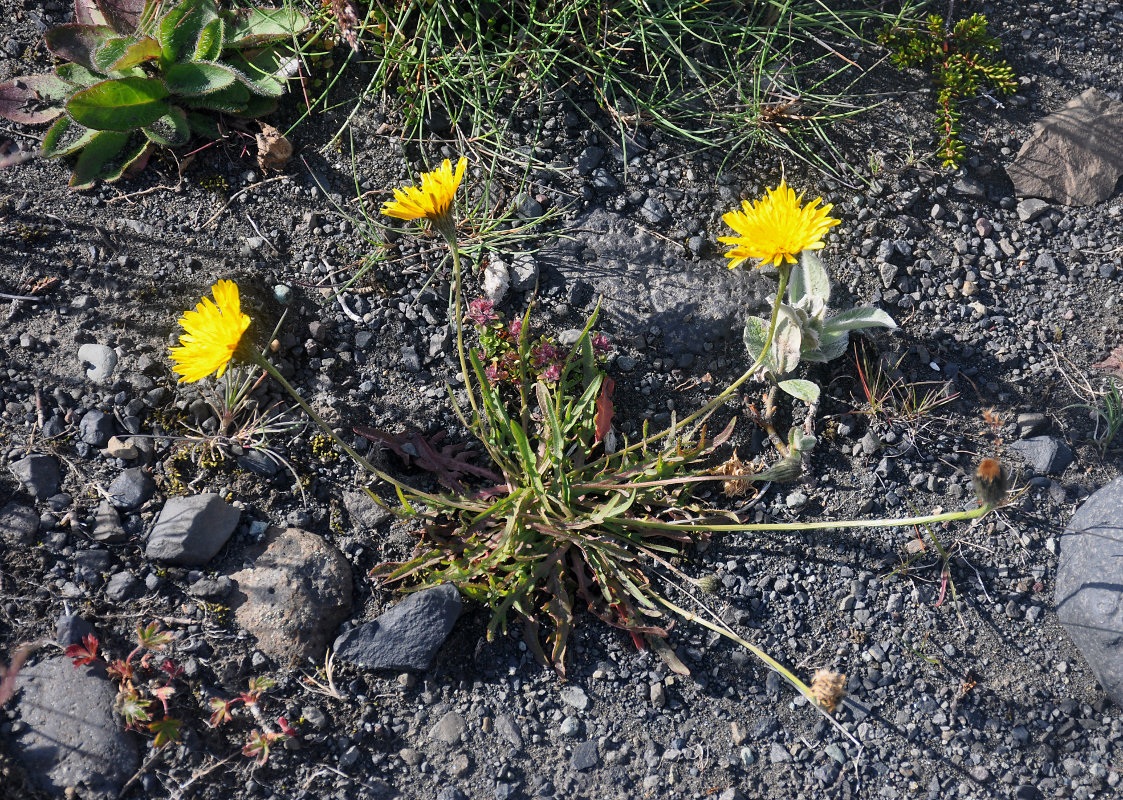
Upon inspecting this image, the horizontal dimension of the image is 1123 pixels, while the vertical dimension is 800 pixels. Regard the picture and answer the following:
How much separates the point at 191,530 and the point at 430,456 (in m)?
0.70

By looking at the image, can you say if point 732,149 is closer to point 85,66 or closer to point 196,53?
point 196,53

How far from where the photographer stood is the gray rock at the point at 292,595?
2.13 m

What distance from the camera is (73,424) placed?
2.30 metres

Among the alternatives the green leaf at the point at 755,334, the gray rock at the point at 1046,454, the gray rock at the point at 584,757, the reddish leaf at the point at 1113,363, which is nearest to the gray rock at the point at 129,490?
the gray rock at the point at 584,757

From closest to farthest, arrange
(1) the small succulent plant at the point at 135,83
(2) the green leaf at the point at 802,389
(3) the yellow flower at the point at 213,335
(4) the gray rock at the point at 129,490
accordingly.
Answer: (3) the yellow flower at the point at 213,335 → (4) the gray rock at the point at 129,490 → (2) the green leaf at the point at 802,389 → (1) the small succulent plant at the point at 135,83

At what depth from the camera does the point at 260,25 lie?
8.63 feet

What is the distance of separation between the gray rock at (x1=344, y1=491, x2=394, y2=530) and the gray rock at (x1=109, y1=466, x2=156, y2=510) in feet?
1.88

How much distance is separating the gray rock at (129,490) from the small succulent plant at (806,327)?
1.89 m

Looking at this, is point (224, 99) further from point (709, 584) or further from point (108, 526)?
point (709, 584)

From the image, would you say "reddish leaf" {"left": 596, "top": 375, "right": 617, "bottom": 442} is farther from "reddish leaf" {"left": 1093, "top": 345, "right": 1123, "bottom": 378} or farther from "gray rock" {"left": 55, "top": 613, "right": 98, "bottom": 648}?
"reddish leaf" {"left": 1093, "top": 345, "right": 1123, "bottom": 378}

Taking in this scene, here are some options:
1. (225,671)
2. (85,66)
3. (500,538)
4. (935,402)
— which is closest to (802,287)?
(935,402)

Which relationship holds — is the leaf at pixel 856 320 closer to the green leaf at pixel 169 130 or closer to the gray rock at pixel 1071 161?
the gray rock at pixel 1071 161

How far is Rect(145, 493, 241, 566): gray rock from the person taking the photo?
2158 millimetres

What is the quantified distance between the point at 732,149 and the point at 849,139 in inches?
18.0
